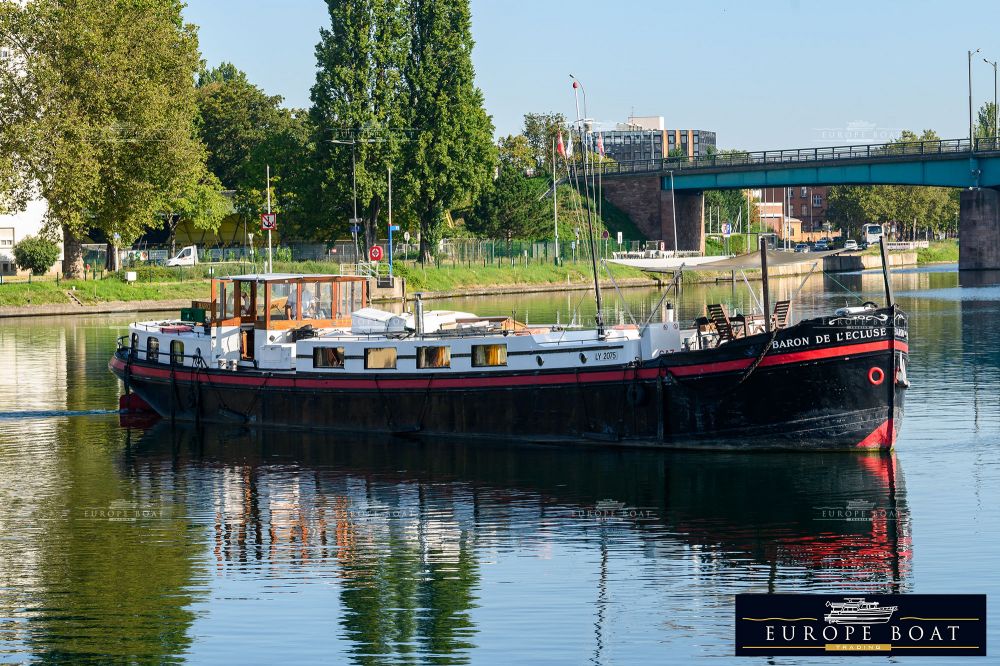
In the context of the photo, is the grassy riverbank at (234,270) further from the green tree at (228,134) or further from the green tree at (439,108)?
the green tree at (228,134)

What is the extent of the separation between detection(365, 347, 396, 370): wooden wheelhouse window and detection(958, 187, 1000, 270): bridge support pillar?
101m

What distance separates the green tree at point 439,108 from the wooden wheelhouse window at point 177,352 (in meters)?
71.1

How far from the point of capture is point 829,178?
448 ft

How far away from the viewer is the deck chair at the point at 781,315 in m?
37.2

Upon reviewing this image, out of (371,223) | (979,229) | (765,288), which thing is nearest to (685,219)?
(979,229)

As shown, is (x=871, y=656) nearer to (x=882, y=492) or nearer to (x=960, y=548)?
(x=960, y=548)

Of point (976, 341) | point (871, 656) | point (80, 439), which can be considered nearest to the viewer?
point (871, 656)

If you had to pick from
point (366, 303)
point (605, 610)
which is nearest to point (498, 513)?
point (605, 610)

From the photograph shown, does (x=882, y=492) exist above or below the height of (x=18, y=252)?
below

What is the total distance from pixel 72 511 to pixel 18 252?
77899 mm

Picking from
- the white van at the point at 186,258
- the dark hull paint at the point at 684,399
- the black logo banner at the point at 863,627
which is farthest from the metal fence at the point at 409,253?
the black logo banner at the point at 863,627

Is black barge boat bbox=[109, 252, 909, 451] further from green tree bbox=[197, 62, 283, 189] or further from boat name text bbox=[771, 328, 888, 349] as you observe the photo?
green tree bbox=[197, 62, 283, 189]

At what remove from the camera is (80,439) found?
138 ft

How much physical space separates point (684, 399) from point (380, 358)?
9.43m
